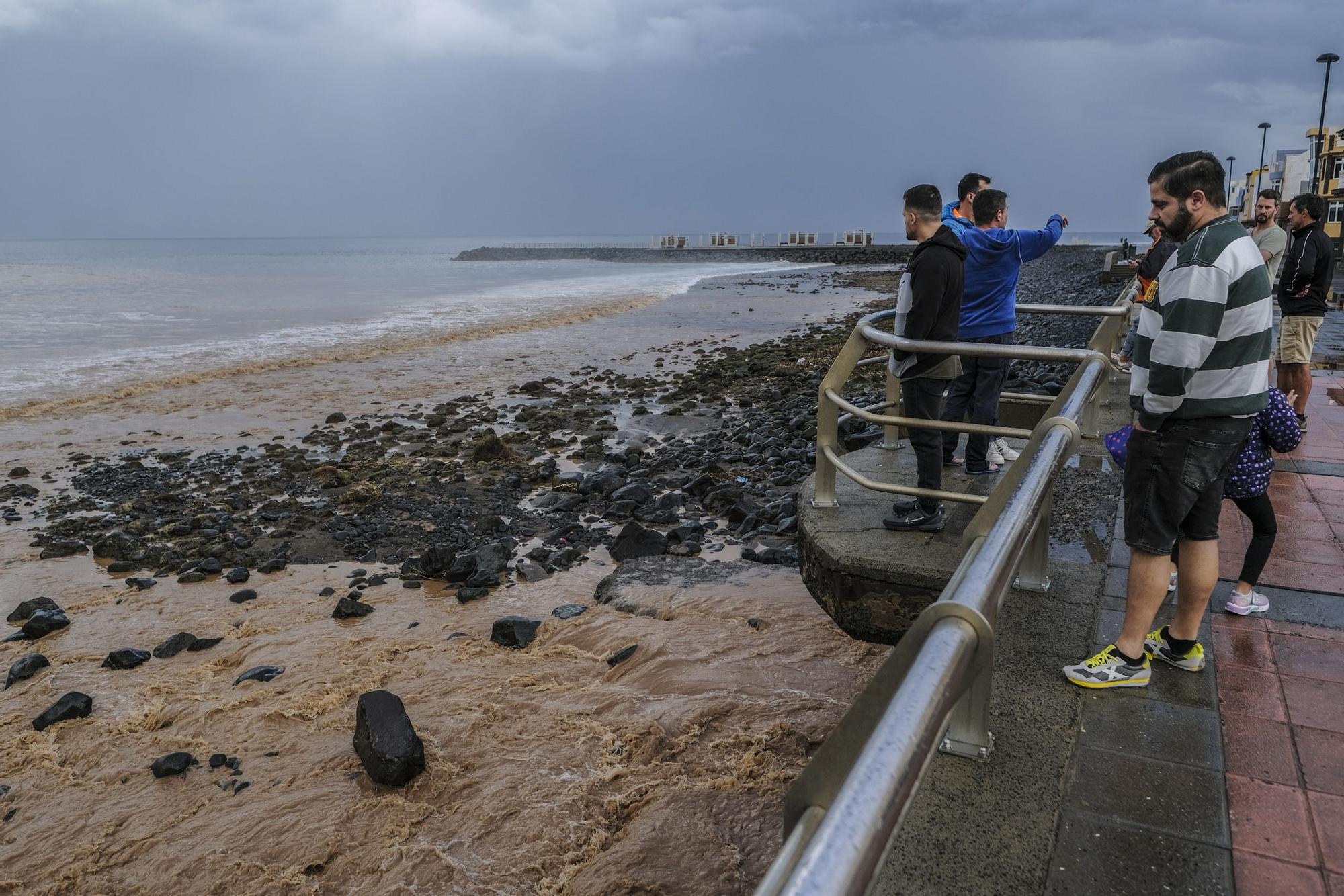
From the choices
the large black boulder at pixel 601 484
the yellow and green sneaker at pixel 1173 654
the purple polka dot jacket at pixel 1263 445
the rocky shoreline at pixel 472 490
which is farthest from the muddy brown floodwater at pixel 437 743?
the purple polka dot jacket at pixel 1263 445

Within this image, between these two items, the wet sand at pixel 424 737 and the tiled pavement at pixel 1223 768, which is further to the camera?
the wet sand at pixel 424 737

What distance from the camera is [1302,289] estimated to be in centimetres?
659

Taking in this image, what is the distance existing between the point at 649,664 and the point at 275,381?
1461 centimetres

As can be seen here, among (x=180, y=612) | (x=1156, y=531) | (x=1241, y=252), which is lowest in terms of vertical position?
(x=180, y=612)

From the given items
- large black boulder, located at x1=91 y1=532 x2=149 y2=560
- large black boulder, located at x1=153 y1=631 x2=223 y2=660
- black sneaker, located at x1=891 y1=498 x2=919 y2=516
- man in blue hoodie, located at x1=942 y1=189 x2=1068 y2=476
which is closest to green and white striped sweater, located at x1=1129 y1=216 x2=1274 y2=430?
black sneaker, located at x1=891 y1=498 x2=919 y2=516

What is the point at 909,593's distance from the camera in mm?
4031

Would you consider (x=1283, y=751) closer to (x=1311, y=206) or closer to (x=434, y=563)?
(x=1311, y=206)

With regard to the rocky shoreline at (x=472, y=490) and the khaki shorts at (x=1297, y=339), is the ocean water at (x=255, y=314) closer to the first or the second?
the rocky shoreline at (x=472, y=490)

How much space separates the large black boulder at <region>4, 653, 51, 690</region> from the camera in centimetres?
553

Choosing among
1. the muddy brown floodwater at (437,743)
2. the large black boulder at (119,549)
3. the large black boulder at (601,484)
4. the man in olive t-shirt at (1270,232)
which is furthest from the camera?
the large black boulder at (601,484)

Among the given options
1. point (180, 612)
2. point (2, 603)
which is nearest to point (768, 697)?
point (180, 612)

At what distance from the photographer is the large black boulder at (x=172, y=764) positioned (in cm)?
Result: 448

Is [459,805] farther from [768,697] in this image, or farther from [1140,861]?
[1140,861]

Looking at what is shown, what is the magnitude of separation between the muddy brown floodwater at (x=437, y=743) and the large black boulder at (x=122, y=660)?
8cm
